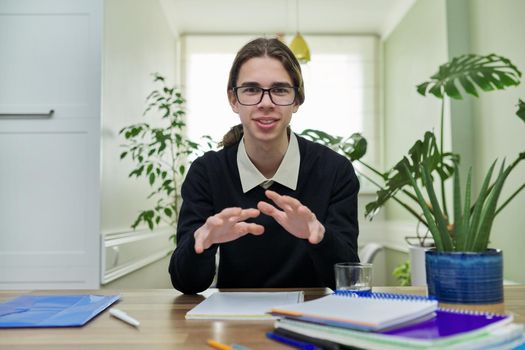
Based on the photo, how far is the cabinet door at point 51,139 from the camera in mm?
2568

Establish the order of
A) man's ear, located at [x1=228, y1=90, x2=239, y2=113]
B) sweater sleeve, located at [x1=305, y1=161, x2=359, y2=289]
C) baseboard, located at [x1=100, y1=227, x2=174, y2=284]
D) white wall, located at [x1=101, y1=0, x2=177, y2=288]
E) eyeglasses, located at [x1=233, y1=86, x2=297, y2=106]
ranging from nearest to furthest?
1. sweater sleeve, located at [x1=305, y1=161, x2=359, y2=289]
2. eyeglasses, located at [x1=233, y1=86, x2=297, y2=106]
3. man's ear, located at [x1=228, y1=90, x2=239, y2=113]
4. baseboard, located at [x1=100, y1=227, x2=174, y2=284]
5. white wall, located at [x1=101, y1=0, x2=177, y2=288]

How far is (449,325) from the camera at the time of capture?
2.34 feet

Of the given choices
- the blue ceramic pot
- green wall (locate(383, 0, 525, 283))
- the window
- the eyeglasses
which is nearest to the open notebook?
the blue ceramic pot

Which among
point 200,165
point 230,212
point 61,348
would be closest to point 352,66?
point 200,165

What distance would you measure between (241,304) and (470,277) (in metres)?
0.44

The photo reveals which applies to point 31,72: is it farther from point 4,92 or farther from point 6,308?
point 6,308

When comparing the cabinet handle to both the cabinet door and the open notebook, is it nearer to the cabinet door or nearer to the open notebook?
the cabinet door

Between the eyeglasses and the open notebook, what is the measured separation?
0.58 m

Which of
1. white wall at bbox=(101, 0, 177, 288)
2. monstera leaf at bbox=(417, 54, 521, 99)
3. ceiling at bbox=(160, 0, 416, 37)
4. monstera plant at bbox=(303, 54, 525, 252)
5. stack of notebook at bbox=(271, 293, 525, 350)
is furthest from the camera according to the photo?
ceiling at bbox=(160, 0, 416, 37)

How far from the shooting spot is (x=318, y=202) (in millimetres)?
1631

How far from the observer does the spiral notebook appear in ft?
2.27

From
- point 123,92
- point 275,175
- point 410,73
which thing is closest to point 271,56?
point 275,175

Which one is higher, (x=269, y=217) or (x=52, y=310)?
(x=269, y=217)

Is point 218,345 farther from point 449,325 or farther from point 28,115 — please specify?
point 28,115
